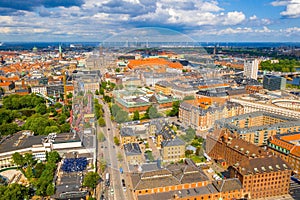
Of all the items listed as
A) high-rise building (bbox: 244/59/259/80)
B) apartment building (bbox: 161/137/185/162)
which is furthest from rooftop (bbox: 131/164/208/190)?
high-rise building (bbox: 244/59/259/80)

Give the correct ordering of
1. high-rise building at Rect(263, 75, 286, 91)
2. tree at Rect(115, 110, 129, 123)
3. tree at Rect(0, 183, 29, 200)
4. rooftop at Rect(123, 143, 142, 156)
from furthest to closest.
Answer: high-rise building at Rect(263, 75, 286, 91) → rooftop at Rect(123, 143, 142, 156) → tree at Rect(0, 183, 29, 200) → tree at Rect(115, 110, 129, 123)

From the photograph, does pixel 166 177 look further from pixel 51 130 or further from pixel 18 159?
pixel 51 130

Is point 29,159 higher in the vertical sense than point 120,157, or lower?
lower

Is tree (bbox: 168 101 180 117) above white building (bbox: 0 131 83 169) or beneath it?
above

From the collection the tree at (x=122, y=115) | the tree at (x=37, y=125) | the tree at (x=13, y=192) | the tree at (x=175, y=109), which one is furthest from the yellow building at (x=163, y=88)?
the tree at (x=37, y=125)

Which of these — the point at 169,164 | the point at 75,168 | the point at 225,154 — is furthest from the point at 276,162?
the point at 75,168

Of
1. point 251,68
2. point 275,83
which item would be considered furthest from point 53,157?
point 251,68

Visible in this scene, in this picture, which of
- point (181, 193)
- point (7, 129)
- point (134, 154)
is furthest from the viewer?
point (7, 129)

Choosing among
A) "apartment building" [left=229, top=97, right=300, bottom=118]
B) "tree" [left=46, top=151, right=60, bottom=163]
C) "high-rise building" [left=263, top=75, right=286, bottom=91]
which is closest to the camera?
"tree" [left=46, top=151, right=60, bottom=163]

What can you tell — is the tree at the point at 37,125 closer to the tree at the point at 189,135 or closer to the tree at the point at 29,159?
the tree at the point at 29,159

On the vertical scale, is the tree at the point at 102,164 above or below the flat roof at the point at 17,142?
below

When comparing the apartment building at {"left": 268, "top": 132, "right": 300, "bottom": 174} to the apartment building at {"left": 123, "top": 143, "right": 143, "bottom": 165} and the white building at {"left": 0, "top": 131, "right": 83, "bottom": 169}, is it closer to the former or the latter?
the apartment building at {"left": 123, "top": 143, "right": 143, "bottom": 165}
